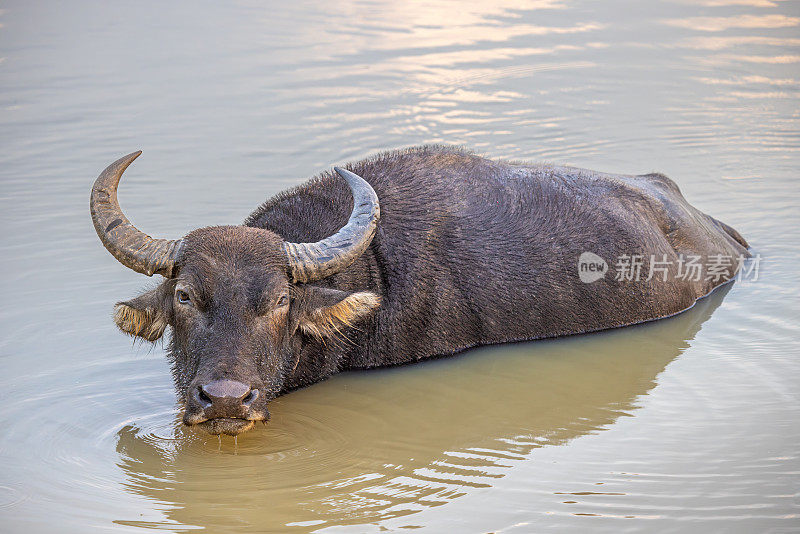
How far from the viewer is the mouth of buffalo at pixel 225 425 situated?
4.97 meters

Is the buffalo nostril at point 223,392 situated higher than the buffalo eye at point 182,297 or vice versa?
the buffalo eye at point 182,297

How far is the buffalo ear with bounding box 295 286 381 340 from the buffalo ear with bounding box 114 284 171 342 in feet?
2.45

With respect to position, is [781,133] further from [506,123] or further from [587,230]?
[587,230]

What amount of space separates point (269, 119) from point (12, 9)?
5.88 metres

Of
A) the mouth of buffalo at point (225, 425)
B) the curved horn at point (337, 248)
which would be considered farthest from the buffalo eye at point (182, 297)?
the mouth of buffalo at point (225, 425)

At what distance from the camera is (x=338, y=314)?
5.75 meters

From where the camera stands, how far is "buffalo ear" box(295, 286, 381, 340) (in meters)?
5.68

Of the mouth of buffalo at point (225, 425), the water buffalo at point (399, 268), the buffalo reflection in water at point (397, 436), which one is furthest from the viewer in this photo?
the water buffalo at point (399, 268)

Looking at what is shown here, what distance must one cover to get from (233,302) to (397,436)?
3.84 ft

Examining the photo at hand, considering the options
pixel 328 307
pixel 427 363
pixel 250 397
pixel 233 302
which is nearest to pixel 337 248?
pixel 328 307

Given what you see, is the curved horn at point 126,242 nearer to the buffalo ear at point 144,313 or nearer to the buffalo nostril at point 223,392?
the buffalo ear at point 144,313

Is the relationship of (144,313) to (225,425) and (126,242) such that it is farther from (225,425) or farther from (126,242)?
(225,425)

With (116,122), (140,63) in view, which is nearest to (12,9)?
(140,63)

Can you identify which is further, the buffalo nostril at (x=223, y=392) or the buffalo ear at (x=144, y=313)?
the buffalo ear at (x=144, y=313)
